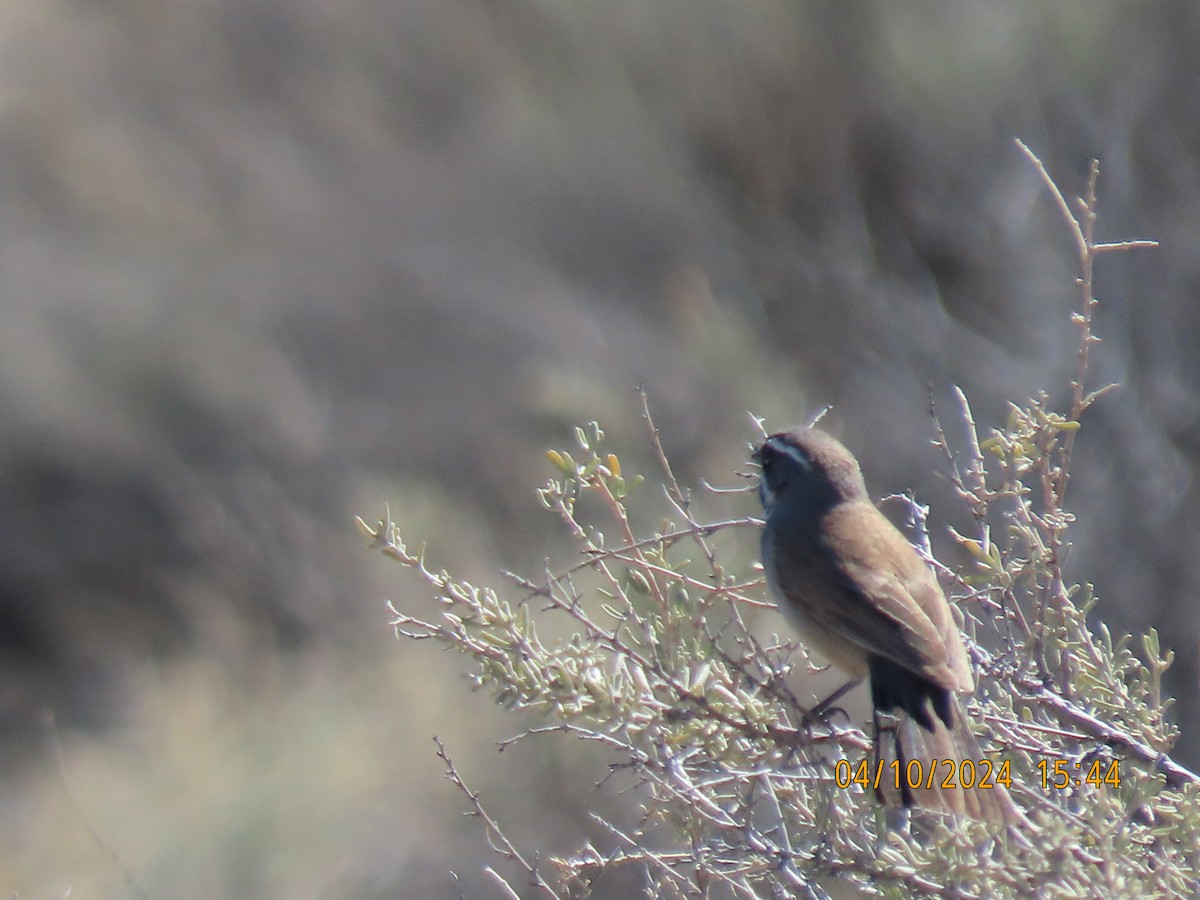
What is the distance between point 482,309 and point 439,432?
1.15 metres

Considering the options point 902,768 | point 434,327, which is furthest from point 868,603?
point 434,327

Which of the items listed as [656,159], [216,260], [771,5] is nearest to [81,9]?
[216,260]

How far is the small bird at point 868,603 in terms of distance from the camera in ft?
8.52

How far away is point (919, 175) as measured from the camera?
25.6ft

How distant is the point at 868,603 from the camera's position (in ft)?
9.87

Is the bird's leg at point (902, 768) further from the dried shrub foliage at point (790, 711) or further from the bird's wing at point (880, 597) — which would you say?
the bird's wing at point (880, 597)

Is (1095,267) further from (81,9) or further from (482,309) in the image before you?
(81,9)

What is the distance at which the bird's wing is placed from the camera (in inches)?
112

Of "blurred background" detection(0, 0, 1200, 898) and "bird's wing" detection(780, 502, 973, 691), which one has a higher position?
"bird's wing" detection(780, 502, 973, 691)

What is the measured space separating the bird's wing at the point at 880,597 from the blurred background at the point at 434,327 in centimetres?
235

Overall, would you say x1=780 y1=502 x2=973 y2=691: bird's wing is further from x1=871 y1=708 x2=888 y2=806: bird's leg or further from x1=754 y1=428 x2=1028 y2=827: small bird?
x1=871 y1=708 x2=888 y2=806: bird's leg
